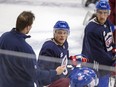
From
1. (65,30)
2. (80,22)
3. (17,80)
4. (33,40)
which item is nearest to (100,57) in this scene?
(65,30)

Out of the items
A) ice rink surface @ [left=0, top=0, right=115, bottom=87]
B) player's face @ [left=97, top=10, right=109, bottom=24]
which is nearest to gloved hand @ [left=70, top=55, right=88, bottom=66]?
player's face @ [left=97, top=10, right=109, bottom=24]

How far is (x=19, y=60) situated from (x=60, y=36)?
1.12 feet

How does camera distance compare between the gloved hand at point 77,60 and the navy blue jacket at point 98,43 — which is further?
the navy blue jacket at point 98,43

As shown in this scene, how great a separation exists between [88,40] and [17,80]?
727 millimetres

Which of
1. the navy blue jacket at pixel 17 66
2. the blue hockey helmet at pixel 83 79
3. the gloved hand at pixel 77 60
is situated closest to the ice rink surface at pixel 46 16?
the gloved hand at pixel 77 60

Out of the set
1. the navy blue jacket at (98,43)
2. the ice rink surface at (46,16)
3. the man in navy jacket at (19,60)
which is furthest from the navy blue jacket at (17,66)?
the ice rink surface at (46,16)

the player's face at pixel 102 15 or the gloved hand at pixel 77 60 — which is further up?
the player's face at pixel 102 15

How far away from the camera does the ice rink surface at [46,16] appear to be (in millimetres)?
4164

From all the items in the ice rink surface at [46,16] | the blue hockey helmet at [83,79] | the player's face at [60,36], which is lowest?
the ice rink surface at [46,16]

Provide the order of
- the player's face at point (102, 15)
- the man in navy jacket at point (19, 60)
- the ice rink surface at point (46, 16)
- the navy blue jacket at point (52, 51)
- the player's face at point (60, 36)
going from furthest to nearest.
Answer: the ice rink surface at point (46, 16)
the player's face at point (102, 15)
the player's face at point (60, 36)
the navy blue jacket at point (52, 51)
the man in navy jacket at point (19, 60)

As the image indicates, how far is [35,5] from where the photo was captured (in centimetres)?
572

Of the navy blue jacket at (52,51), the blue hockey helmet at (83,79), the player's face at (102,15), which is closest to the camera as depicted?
the blue hockey helmet at (83,79)

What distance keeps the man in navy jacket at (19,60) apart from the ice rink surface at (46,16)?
1.55m

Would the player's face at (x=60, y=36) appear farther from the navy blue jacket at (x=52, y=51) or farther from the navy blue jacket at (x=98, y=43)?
the navy blue jacket at (x=98, y=43)
